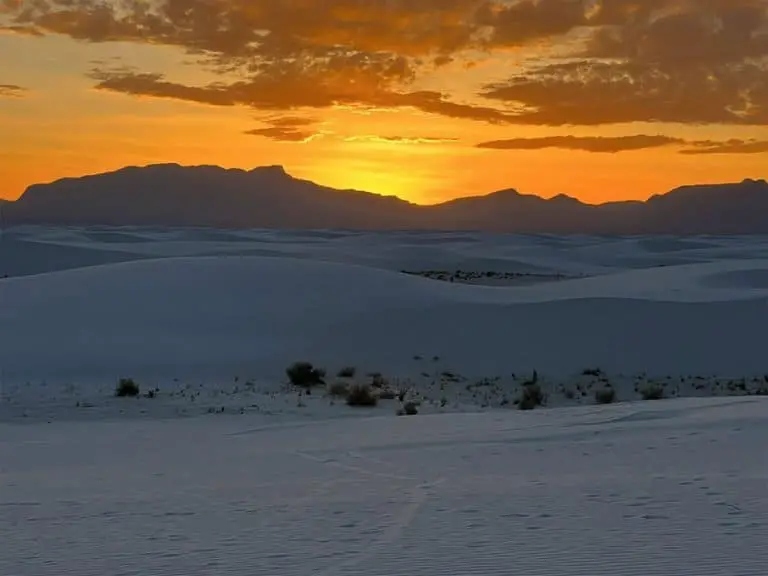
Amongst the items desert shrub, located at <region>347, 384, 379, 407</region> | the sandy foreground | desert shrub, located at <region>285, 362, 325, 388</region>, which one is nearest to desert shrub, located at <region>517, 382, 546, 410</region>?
the sandy foreground

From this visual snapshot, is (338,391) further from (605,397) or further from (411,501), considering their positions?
(411,501)

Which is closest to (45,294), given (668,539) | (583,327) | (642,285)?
(583,327)

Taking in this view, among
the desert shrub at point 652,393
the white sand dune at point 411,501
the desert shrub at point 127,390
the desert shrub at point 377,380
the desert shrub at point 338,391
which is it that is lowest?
the desert shrub at point 652,393

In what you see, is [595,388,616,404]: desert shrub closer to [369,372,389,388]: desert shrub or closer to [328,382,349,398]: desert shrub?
[369,372,389,388]: desert shrub

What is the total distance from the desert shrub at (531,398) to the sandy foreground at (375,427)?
0.20 m

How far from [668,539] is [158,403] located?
10972 millimetres

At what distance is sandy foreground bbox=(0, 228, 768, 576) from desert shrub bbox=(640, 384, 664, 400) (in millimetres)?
232

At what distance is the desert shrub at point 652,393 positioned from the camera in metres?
18.5

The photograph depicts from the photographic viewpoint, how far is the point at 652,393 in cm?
1866

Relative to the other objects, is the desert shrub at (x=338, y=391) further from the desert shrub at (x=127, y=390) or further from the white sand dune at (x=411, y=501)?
the white sand dune at (x=411, y=501)

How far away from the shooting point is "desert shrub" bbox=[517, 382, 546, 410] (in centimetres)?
1717

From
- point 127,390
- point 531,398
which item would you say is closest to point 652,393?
point 531,398

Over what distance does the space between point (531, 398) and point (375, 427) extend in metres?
5.89

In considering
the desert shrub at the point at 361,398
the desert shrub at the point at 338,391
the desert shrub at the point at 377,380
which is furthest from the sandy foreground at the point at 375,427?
the desert shrub at the point at 338,391
